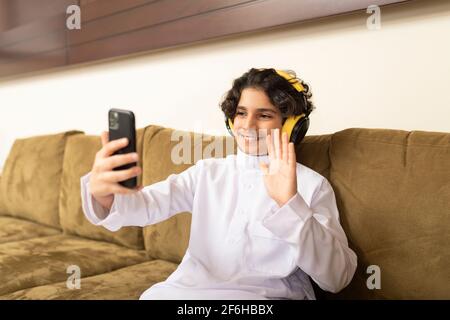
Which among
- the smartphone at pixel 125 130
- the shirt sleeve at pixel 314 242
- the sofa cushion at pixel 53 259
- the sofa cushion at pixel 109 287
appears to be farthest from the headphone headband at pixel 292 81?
the sofa cushion at pixel 53 259

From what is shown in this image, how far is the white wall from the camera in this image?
52.6 inches

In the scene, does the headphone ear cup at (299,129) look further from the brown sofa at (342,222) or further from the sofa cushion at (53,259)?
the sofa cushion at (53,259)

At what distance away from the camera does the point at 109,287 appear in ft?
4.49

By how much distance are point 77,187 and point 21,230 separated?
314mm

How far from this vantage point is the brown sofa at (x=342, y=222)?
107 cm

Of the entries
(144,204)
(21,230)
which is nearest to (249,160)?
(144,204)

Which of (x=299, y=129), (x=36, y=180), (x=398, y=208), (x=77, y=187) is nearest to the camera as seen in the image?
(x=398, y=208)

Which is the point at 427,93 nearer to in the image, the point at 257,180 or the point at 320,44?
the point at 320,44

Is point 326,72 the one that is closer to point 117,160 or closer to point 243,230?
point 243,230

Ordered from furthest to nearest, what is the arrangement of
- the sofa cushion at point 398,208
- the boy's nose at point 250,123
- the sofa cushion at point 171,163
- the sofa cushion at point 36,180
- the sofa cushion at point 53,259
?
1. the sofa cushion at point 36,180
2. the sofa cushion at point 171,163
3. the sofa cushion at point 53,259
4. the boy's nose at point 250,123
5. the sofa cushion at point 398,208

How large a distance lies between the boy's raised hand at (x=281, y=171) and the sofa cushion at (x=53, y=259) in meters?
0.79

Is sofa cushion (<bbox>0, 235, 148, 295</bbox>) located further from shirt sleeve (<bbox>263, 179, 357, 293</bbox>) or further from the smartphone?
shirt sleeve (<bbox>263, 179, 357, 293</bbox>)

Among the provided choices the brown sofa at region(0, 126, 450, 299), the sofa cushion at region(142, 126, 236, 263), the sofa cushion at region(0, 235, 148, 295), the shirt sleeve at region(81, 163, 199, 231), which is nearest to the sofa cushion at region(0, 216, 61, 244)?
the brown sofa at region(0, 126, 450, 299)

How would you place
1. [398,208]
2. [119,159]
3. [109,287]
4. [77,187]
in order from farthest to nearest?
[77,187]
[109,287]
[398,208]
[119,159]
